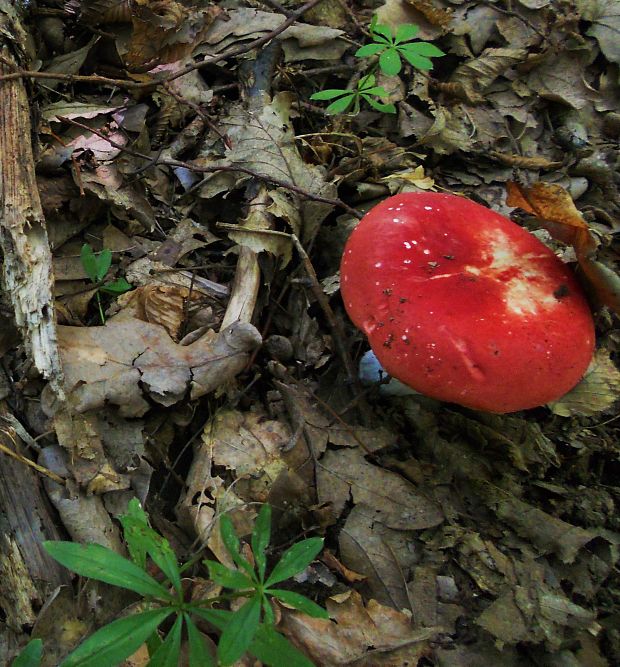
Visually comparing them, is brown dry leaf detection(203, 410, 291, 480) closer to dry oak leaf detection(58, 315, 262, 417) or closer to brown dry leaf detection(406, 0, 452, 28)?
dry oak leaf detection(58, 315, 262, 417)

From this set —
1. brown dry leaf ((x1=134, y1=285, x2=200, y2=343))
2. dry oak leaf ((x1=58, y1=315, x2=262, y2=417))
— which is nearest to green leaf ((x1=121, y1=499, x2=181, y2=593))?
dry oak leaf ((x1=58, y1=315, x2=262, y2=417))

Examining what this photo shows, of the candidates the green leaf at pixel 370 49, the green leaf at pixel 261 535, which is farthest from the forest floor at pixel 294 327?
the green leaf at pixel 261 535

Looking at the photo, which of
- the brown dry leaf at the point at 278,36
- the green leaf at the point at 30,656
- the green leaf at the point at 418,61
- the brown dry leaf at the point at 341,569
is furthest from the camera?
the brown dry leaf at the point at 278,36

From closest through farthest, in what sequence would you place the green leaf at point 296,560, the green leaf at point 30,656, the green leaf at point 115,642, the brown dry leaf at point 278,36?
the green leaf at point 115,642 → the green leaf at point 30,656 → the green leaf at point 296,560 → the brown dry leaf at point 278,36

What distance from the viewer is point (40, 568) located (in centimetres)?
192

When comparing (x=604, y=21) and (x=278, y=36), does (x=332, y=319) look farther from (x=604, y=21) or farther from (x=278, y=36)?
(x=604, y=21)

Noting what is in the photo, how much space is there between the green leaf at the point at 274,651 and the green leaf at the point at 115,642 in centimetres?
27

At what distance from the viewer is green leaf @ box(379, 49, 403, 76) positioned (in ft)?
10.4

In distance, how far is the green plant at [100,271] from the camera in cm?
254

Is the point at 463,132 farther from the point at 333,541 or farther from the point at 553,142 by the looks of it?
the point at 333,541

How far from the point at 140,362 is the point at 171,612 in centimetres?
→ 114

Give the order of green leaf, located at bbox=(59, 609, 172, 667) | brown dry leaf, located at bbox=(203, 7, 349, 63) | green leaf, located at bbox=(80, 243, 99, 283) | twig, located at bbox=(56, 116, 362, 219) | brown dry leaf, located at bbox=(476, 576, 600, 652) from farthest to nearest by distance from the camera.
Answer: brown dry leaf, located at bbox=(203, 7, 349, 63) → twig, located at bbox=(56, 116, 362, 219) → green leaf, located at bbox=(80, 243, 99, 283) → brown dry leaf, located at bbox=(476, 576, 600, 652) → green leaf, located at bbox=(59, 609, 172, 667)

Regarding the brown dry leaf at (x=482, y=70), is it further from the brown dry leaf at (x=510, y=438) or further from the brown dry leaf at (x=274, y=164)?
the brown dry leaf at (x=510, y=438)

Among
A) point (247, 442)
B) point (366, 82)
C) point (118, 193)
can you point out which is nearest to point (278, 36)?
point (366, 82)
